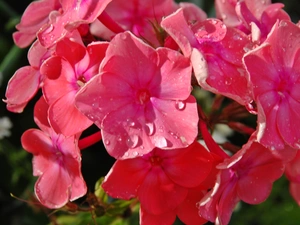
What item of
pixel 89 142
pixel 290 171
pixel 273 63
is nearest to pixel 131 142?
pixel 89 142

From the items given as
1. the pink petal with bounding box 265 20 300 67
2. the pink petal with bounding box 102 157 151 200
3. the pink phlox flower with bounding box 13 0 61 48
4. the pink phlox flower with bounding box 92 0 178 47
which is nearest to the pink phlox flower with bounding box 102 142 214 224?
the pink petal with bounding box 102 157 151 200

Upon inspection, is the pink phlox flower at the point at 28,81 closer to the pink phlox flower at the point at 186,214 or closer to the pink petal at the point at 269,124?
the pink phlox flower at the point at 186,214

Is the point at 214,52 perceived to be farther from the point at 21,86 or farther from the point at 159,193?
the point at 21,86

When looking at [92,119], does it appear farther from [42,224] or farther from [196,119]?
[42,224]

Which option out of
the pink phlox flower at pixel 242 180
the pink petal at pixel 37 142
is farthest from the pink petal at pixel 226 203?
the pink petal at pixel 37 142


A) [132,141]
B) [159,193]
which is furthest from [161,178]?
[132,141]
